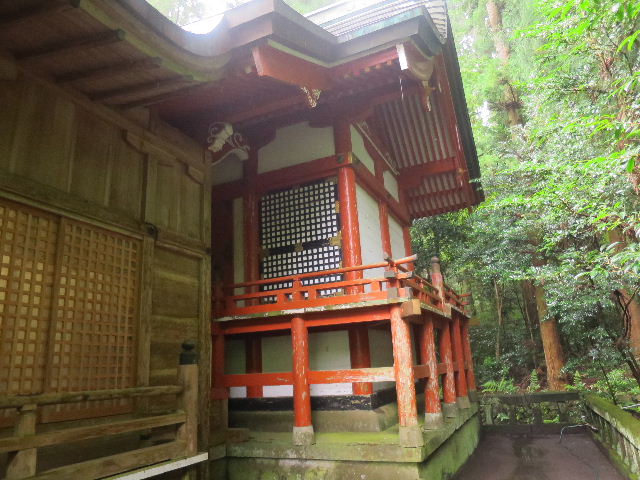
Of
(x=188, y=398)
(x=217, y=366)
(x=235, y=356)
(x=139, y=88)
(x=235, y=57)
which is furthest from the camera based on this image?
(x=235, y=356)

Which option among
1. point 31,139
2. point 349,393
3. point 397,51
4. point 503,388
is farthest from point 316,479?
point 503,388

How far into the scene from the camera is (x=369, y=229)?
312 inches

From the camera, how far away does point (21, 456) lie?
297 cm

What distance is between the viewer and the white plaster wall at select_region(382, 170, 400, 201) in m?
9.73

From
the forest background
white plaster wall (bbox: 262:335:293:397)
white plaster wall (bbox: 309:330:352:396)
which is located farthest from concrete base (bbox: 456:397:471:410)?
white plaster wall (bbox: 262:335:293:397)

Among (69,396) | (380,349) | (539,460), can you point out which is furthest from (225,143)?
(539,460)

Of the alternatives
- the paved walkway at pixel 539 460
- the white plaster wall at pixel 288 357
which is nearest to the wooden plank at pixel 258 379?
the white plaster wall at pixel 288 357

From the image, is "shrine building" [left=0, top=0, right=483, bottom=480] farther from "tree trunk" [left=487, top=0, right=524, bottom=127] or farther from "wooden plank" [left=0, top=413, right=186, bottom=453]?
"tree trunk" [left=487, top=0, right=524, bottom=127]

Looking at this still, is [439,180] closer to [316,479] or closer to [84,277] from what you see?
[316,479]

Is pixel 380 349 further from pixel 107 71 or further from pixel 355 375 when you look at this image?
pixel 107 71

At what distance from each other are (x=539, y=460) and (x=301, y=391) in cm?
487

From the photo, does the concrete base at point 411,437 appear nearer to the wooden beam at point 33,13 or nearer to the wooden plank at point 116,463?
the wooden plank at point 116,463

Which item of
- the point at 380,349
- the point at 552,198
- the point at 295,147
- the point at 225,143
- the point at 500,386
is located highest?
the point at 295,147

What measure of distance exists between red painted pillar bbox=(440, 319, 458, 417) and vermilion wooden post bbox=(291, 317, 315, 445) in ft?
8.64
